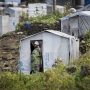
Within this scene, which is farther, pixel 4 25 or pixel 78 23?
pixel 4 25

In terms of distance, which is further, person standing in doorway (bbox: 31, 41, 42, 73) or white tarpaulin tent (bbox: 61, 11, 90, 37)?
white tarpaulin tent (bbox: 61, 11, 90, 37)

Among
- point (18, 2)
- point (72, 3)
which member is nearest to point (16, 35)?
point (72, 3)

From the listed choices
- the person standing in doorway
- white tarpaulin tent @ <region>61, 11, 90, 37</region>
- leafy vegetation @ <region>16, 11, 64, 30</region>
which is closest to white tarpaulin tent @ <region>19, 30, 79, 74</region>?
the person standing in doorway

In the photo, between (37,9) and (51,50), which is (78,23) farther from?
(37,9)

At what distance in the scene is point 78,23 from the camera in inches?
666

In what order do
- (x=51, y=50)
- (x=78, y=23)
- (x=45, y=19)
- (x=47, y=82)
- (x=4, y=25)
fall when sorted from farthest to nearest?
(x=4, y=25) → (x=45, y=19) → (x=78, y=23) → (x=51, y=50) → (x=47, y=82)

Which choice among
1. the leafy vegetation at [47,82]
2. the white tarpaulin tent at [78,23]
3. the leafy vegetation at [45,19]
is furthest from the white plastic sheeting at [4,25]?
the leafy vegetation at [47,82]

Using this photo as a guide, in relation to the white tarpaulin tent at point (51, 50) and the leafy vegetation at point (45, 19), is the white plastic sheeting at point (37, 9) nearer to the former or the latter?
the leafy vegetation at point (45, 19)

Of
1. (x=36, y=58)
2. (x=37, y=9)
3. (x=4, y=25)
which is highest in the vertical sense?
(x=37, y=9)

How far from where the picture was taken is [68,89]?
869 centimetres

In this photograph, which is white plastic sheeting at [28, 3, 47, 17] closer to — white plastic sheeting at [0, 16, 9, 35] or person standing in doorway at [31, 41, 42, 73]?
white plastic sheeting at [0, 16, 9, 35]

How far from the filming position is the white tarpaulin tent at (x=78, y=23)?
1664cm

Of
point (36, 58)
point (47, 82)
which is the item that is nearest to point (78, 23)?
point (36, 58)

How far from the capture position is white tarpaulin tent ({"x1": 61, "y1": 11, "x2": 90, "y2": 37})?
54.6 feet
